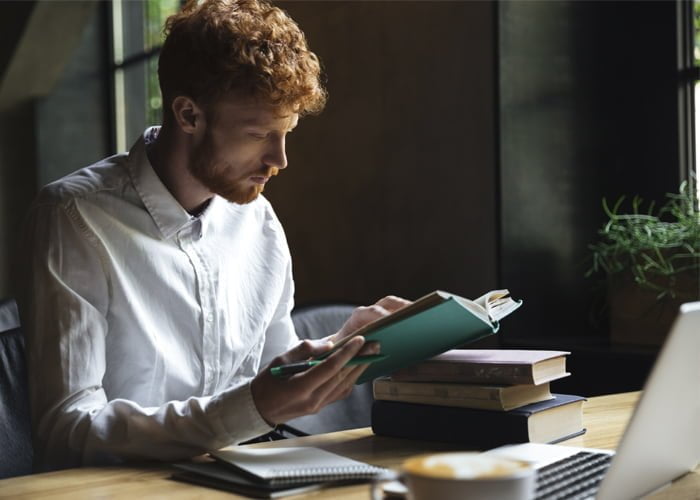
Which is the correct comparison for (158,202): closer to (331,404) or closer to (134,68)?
(331,404)

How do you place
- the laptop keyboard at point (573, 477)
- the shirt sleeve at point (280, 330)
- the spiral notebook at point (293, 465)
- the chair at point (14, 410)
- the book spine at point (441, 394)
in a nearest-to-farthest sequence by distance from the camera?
the laptop keyboard at point (573, 477) → the spiral notebook at point (293, 465) → the book spine at point (441, 394) → the chair at point (14, 410) → the shirt sleeve at point (280, 330)

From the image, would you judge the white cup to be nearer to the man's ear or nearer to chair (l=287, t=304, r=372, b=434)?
the man's ear

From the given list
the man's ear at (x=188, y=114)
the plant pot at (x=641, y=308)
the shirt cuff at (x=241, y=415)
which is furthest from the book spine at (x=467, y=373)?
the plant pot at (x=641, y=308)

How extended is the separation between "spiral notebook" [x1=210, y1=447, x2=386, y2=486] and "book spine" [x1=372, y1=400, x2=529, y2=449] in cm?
20

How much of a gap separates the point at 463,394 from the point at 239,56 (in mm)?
696

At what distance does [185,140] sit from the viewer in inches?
65.2

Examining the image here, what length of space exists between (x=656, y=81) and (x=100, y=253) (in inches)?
76.1

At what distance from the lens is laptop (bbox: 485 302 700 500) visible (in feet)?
2.73

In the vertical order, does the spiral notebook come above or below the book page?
below

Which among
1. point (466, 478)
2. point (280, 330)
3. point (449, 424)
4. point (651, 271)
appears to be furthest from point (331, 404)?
point (466, 478)

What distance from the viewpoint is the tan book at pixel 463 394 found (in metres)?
1.25

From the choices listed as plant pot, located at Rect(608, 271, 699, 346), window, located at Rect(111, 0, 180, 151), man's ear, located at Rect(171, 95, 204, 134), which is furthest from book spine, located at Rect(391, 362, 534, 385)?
window, located at Rect(111, 0, 180, 151)

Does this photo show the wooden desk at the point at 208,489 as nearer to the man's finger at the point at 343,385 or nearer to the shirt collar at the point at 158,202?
the man's finger at the point at 343,385

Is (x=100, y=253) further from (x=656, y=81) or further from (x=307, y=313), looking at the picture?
(x=656, y=81)
